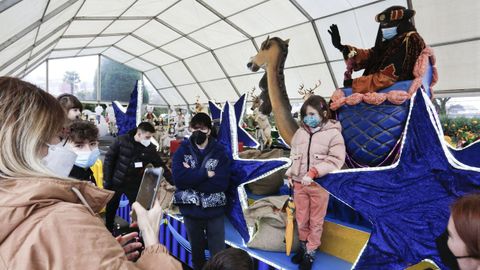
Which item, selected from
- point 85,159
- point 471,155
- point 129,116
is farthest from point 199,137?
point 471,155

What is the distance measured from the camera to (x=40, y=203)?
0.61 metres

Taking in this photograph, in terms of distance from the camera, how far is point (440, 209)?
1.43 m

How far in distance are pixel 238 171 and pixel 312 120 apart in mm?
592

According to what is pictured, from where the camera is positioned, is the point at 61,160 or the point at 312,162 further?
the point at 312,162

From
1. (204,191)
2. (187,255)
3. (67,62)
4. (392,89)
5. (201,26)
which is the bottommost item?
(187,255)

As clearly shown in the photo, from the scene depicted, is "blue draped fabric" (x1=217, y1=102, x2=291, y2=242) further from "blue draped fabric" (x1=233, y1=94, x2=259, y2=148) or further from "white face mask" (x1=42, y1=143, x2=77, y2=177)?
"white face mask" (x1=42, y1=143, x2=77, y2=177)

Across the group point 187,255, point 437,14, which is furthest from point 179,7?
point 187,255

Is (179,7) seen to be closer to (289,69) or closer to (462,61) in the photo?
(289,69)

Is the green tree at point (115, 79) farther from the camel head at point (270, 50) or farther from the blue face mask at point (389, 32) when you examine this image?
the blue face mask at point (389, 32)

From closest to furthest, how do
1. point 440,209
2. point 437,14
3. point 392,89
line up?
1. point 440,209
2. point 392,89
3. point 437,14

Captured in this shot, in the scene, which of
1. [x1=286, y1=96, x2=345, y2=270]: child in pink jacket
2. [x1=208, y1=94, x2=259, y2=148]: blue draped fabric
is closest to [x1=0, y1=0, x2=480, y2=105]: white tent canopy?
[x1=208, y1=94, x2=259, y2=148]: blue draped fabric

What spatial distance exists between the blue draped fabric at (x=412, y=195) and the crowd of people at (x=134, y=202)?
11.8 inches

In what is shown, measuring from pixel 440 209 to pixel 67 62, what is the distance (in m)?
17.8

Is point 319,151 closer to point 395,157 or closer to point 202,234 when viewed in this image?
point 395,157
